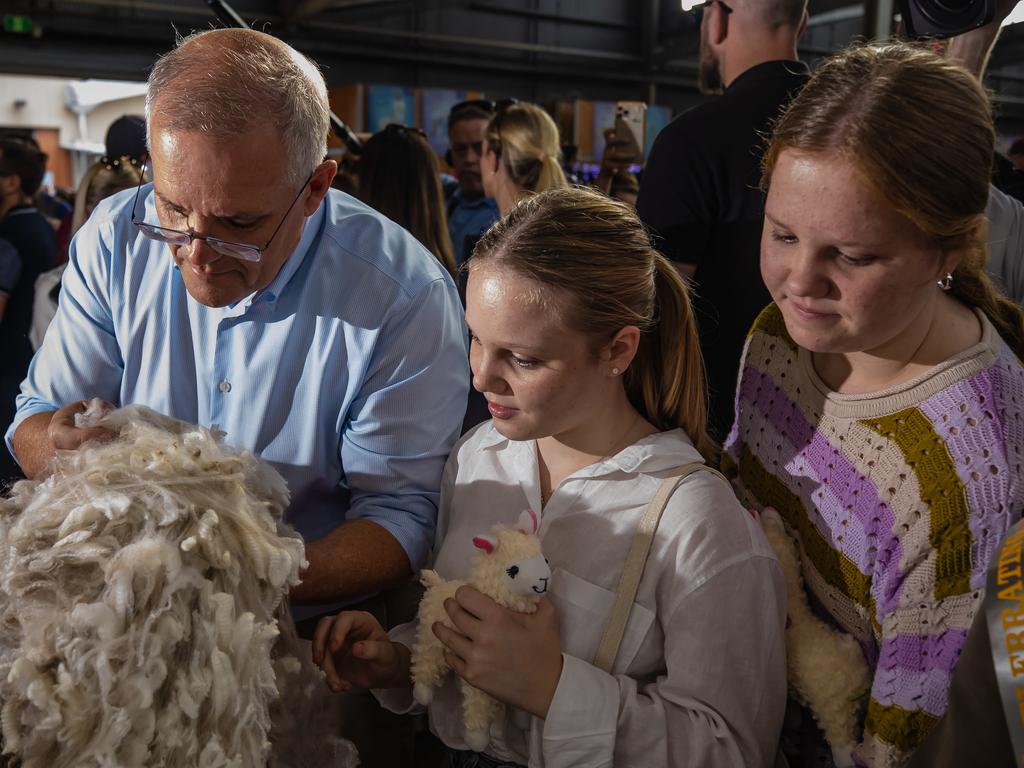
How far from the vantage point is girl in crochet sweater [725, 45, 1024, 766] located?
1.10m

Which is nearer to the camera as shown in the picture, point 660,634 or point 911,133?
point 911,133

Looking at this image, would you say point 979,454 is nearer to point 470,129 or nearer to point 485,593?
point 485,593

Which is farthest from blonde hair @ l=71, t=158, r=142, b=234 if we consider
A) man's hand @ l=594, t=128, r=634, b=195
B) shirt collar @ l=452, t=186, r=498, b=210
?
man's hand @ l=594, t=128, r=634, b=195

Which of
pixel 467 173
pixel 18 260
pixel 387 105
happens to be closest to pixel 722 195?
pixel 467 173

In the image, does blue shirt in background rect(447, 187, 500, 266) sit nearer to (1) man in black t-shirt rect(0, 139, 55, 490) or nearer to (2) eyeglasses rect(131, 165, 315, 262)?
(1) man in black t-shirt rect(0, 139, 55, 490)

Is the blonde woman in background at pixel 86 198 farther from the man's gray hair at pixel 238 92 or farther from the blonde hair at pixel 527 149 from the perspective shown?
the man's gray hair at pixel 238 92

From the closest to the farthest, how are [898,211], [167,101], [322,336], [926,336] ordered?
[898,211]
[926,336]
[167,101]
[322,336]

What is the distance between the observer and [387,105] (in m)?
9.95

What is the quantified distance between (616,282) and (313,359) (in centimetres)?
54

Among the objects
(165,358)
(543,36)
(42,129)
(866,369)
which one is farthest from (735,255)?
(42,129)

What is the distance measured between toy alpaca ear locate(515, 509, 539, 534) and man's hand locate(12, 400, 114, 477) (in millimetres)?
551

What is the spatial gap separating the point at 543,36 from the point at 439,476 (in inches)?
444

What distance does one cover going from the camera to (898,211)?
3.57ft

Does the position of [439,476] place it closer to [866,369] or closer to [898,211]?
[866,369]
